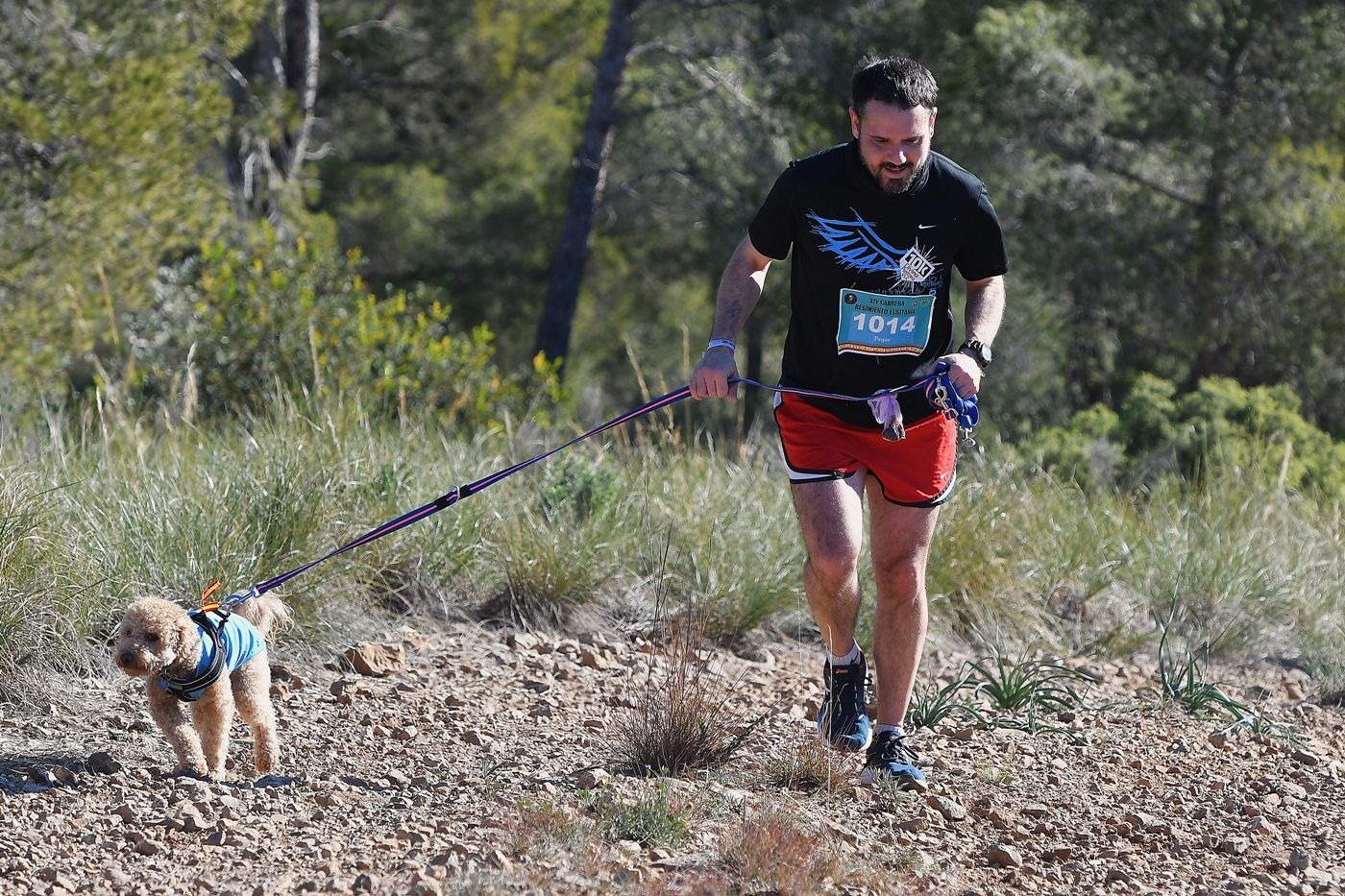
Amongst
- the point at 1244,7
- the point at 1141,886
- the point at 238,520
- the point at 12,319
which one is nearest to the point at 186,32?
the point at 12,319

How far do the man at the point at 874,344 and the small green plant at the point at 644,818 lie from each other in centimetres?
74

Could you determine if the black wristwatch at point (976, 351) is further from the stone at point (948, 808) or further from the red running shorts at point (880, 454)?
the stone at point (948, 808)

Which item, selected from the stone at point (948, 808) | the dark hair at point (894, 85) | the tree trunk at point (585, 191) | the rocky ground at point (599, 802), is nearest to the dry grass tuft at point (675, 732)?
the rocky ground at point (599, 802)

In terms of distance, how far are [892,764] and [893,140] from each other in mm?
1734

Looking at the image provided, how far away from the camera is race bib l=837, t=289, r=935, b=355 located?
4.20 metres

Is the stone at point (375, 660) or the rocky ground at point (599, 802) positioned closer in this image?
the rocky ground at point (599, 802)

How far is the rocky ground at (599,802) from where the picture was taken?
11.9 ft

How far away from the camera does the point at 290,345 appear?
32.3 ft

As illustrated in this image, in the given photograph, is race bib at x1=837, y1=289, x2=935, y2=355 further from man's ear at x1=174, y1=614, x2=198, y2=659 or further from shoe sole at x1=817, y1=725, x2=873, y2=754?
man's ear at x1=174, y1=614, x2=198, y2=659

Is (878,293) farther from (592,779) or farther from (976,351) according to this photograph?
(592,779)

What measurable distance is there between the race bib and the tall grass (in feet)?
5.25

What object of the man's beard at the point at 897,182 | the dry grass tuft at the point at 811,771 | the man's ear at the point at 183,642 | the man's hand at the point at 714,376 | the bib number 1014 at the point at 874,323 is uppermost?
the man's beard at the point at 897,182

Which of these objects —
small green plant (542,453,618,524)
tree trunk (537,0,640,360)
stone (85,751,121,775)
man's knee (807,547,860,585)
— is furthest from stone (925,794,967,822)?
tree trunk (537,0,640,360)

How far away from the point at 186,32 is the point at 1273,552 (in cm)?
924
